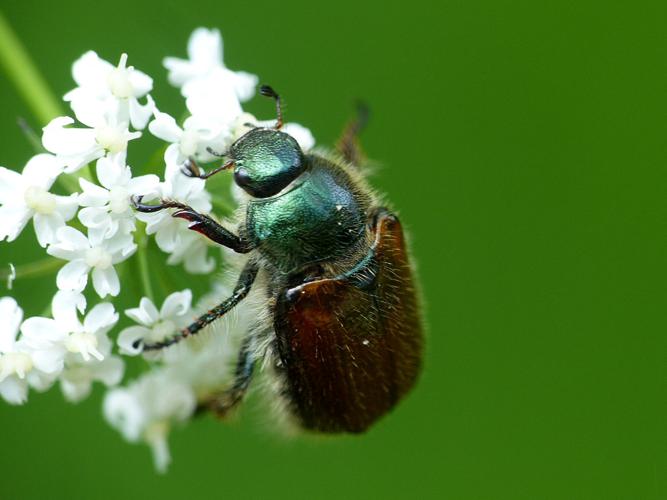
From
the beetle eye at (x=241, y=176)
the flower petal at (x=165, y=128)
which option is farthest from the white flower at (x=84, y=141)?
the beetle eye at (x=241, y=176)

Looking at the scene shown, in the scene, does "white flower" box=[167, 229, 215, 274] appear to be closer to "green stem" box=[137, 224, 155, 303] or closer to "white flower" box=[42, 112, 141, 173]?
"green stem" box=[137, 224, 155, 303]

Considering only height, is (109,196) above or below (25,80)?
below

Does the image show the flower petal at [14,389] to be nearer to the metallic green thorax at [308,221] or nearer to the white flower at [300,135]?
the metallic green thorax at [308,221]

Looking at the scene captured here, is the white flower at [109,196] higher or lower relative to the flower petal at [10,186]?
lower

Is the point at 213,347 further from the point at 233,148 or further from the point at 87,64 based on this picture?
the point at 87,64

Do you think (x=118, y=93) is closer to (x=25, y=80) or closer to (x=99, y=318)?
(x=25, y=80)

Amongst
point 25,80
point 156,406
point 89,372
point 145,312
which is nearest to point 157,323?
point 145,312
